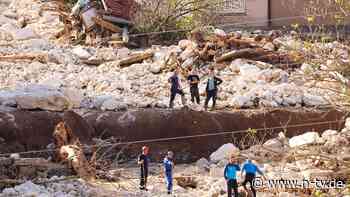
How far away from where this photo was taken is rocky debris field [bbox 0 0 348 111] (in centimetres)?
1375

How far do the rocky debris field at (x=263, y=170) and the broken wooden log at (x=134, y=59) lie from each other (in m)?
4.62

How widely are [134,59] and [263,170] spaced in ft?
22.0

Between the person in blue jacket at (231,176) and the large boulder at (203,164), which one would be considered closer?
the person in blue jacket at (231,176)

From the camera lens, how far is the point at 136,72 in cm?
1591

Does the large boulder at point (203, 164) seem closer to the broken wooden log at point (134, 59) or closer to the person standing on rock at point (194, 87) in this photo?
the person standing on rock at point (194, 87)

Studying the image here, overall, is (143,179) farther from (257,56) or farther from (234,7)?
(234,7)

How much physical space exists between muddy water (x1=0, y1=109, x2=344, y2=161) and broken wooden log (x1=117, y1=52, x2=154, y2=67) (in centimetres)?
328

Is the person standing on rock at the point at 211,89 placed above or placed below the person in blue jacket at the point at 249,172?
above

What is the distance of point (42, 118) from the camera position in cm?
1251

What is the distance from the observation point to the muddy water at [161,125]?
12.2m

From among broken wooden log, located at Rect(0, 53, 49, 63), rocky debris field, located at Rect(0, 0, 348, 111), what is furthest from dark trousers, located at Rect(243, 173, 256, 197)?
broken wooden log, located at Rect(0, 53, 49, 63)

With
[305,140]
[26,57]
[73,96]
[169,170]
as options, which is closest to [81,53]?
[26,57]

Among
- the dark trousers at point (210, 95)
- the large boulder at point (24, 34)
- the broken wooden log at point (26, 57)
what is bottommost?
the dark trousers at point (210, 95)

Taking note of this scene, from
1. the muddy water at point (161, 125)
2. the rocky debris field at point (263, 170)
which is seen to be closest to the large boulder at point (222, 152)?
the rocky debris field at point (263, 170)
